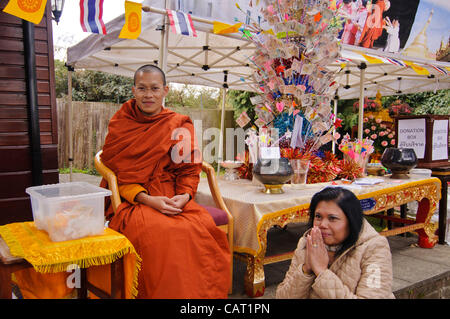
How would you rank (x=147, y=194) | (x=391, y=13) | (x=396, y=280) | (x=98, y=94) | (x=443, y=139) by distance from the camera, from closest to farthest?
(x=147, y=194) → (x=396, y=280) → (x=443, y=139) → (x=391, y=13) → (x=98, y=94)

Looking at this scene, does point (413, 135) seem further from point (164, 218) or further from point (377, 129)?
point (164, 218)

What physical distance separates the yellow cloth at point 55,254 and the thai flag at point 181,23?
7.74ft

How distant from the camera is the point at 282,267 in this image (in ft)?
10.8

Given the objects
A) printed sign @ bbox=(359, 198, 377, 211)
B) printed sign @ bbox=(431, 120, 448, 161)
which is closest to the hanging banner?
printed sign @ bbox=(431, 120, 448, 161)

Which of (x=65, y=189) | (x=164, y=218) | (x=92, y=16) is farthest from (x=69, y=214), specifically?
(x=92, y=16)

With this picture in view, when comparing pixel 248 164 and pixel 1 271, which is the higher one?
pixel 248 164

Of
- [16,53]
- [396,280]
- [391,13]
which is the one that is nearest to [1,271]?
[16,53]

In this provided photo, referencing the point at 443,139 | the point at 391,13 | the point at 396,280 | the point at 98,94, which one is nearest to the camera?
the point at 396,280

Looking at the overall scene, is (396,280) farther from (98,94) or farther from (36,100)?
(98,94)

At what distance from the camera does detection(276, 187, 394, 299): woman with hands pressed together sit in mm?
1461

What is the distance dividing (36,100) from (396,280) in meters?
3.22

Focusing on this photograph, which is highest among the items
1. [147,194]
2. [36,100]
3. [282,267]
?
[36,100]

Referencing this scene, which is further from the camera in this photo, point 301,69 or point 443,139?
point 443,139

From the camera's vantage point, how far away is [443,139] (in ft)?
13.6
